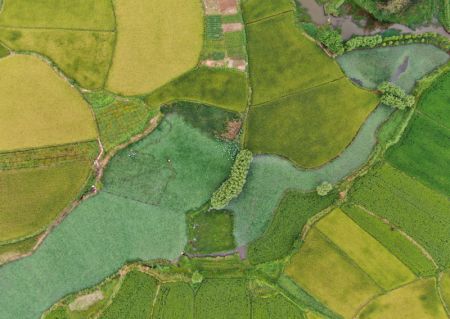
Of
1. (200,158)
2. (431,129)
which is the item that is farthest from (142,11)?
(431,129)

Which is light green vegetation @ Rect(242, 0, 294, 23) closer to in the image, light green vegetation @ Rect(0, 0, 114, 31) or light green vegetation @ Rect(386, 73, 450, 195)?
light green vegetation @ Rect(0, 0, 114, 31)

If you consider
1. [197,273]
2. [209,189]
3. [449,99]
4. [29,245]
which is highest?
[449,99]

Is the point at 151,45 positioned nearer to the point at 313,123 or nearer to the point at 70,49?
the point at 70,49

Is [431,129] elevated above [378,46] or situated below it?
below

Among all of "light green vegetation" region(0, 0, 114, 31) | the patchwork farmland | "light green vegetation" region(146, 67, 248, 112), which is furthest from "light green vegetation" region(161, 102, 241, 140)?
"light green vegetation" region(0, 0, 114, 31)

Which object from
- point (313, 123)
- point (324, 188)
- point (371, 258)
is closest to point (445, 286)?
point (371, 258)

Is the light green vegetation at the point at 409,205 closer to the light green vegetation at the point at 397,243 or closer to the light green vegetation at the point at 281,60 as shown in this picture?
the light green vegetation at the point at 397,243

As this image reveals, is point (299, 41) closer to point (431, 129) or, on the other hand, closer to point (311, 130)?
point (311, 130)
